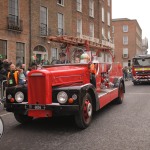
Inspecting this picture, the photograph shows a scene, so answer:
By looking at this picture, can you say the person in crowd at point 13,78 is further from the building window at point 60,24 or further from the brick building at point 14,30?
the building window at point 60,24

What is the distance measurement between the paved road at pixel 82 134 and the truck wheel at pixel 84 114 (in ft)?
0.50

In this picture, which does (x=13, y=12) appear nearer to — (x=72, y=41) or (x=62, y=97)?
(x=72, y=41)

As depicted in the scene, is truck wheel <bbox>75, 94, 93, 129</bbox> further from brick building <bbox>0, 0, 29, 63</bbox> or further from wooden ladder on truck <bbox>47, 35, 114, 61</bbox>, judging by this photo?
brick building <bbox>0, 0, 29, 63</bbox>

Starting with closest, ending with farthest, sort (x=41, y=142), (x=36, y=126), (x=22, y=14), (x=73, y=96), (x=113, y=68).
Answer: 1. (x=41, y=142)
2. (x=73, y=96)
3. (x=36, y=126)
4. (x=113, y=68)
5. (x=22, y=14)

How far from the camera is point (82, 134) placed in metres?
6.07

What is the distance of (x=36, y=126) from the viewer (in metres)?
6.91

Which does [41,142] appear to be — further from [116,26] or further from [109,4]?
[116,26]

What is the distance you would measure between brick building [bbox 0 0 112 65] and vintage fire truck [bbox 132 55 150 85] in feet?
11.3

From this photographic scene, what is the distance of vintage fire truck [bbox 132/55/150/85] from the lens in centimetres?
2256

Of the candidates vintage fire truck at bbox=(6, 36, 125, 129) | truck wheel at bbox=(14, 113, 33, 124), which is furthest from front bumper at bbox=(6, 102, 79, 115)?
truck wheel at bbox=(14, 113, 33, 124)

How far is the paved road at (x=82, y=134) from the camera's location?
521 cm

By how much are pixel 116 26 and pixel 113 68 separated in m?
59.7

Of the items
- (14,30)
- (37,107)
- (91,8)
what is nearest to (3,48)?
(14,30)

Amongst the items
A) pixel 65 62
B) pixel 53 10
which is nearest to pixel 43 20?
pixel 53 10
